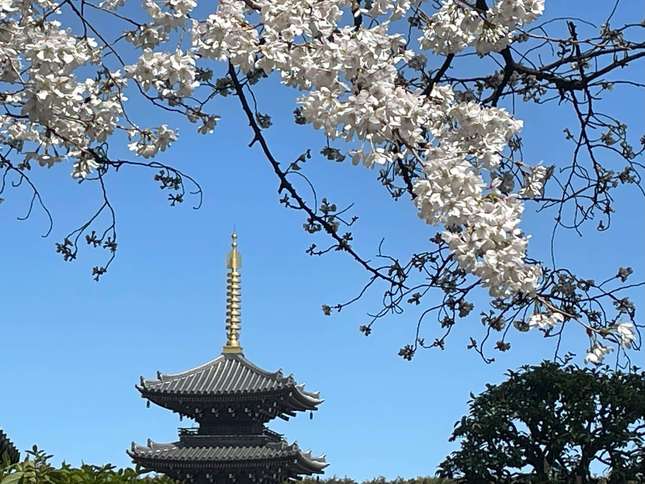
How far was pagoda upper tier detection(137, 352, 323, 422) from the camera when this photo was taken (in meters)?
25.9

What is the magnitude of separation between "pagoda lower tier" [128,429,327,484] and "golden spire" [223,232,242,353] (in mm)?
2820

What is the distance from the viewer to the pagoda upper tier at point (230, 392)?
85.0ft

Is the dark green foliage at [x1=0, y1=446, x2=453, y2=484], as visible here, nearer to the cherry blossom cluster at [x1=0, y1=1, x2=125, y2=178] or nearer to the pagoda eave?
the cherry blossom cluster at [x1=0, y1=1, x2=125, y2=178]

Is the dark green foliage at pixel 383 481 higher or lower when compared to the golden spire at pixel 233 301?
lower

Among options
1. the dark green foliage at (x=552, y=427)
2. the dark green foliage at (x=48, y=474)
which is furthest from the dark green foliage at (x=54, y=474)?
the dark green foliage at (x=552, y=427)

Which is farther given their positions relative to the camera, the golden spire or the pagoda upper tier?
the golden spire

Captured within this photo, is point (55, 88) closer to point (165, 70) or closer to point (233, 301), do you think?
point (165, 70)

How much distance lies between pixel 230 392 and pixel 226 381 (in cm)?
73

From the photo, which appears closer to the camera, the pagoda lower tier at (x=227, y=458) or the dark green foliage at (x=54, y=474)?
the dark green foliage at (x=54, y=474)

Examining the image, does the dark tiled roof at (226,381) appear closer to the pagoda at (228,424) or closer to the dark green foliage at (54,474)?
the pagoda at (228,424)

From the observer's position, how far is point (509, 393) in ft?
50.4

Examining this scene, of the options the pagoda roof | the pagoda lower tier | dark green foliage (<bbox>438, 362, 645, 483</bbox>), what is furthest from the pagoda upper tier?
dark green foliage (<bbox>438, 362, 645, 483</bbox>)

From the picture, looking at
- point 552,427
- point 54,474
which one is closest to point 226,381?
point 552,427

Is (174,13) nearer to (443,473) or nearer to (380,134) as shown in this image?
(380,134)
